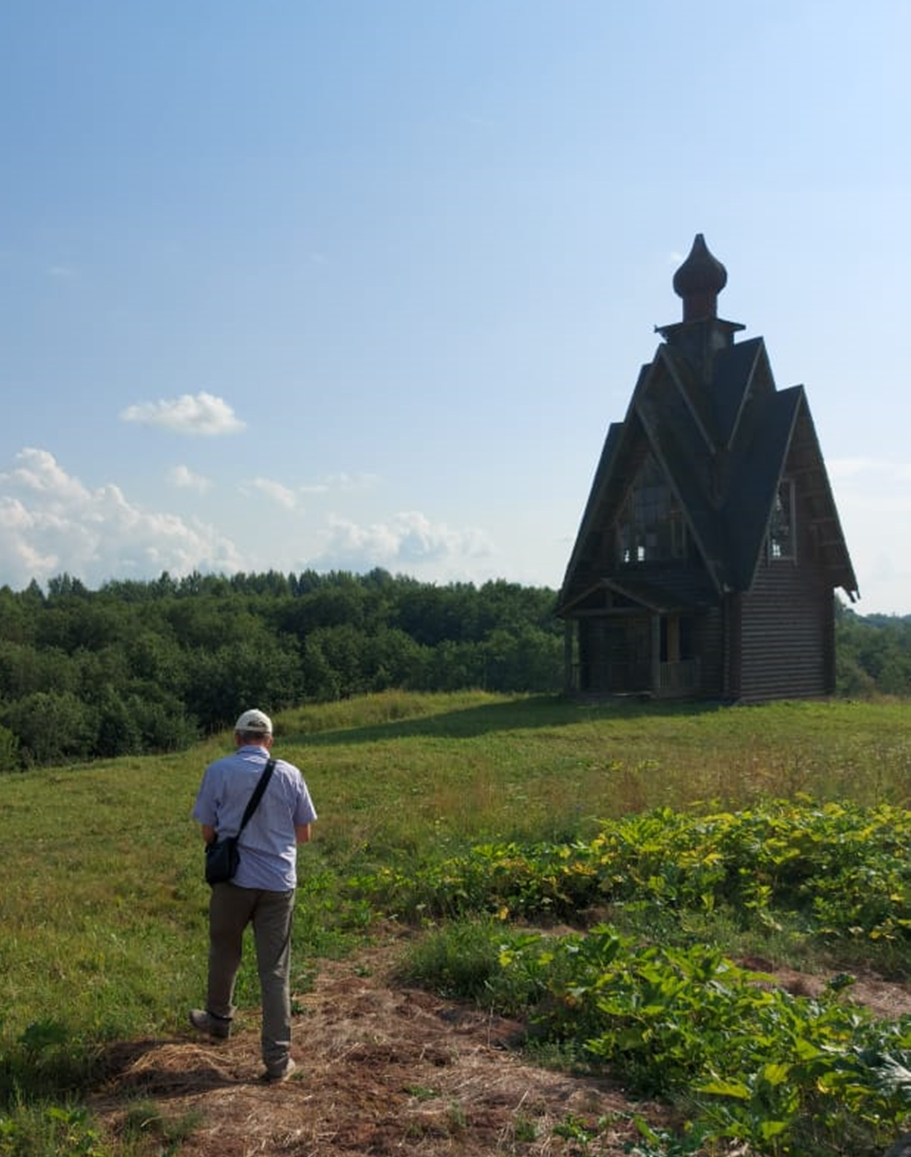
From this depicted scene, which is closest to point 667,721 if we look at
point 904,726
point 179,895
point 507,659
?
point 904,726

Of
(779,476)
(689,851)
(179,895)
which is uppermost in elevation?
(779,476)

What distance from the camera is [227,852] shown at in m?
5.42

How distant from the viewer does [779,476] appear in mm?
→ 26750

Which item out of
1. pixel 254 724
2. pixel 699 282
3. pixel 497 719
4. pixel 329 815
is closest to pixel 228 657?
pixel 699 282

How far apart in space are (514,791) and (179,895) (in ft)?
16.3

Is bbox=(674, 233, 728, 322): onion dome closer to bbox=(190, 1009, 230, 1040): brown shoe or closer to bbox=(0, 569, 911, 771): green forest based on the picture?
bbox=(0, 569, 911, 771): green forest

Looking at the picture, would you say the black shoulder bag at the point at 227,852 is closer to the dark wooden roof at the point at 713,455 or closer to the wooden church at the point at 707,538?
the wooden church at the point at 707,538

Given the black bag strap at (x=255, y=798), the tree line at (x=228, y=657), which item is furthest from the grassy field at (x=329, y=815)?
the tree line at (x=228, y=657)

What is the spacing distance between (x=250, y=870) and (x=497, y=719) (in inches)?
690

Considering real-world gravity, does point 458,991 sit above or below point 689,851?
below

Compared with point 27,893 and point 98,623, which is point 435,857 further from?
point 98,623

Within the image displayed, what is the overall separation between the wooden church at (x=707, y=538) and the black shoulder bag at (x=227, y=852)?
20.7 m

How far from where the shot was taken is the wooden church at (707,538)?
26.4 m

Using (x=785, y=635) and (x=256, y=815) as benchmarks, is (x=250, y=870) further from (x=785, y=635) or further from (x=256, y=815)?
(x=785, y=635)
